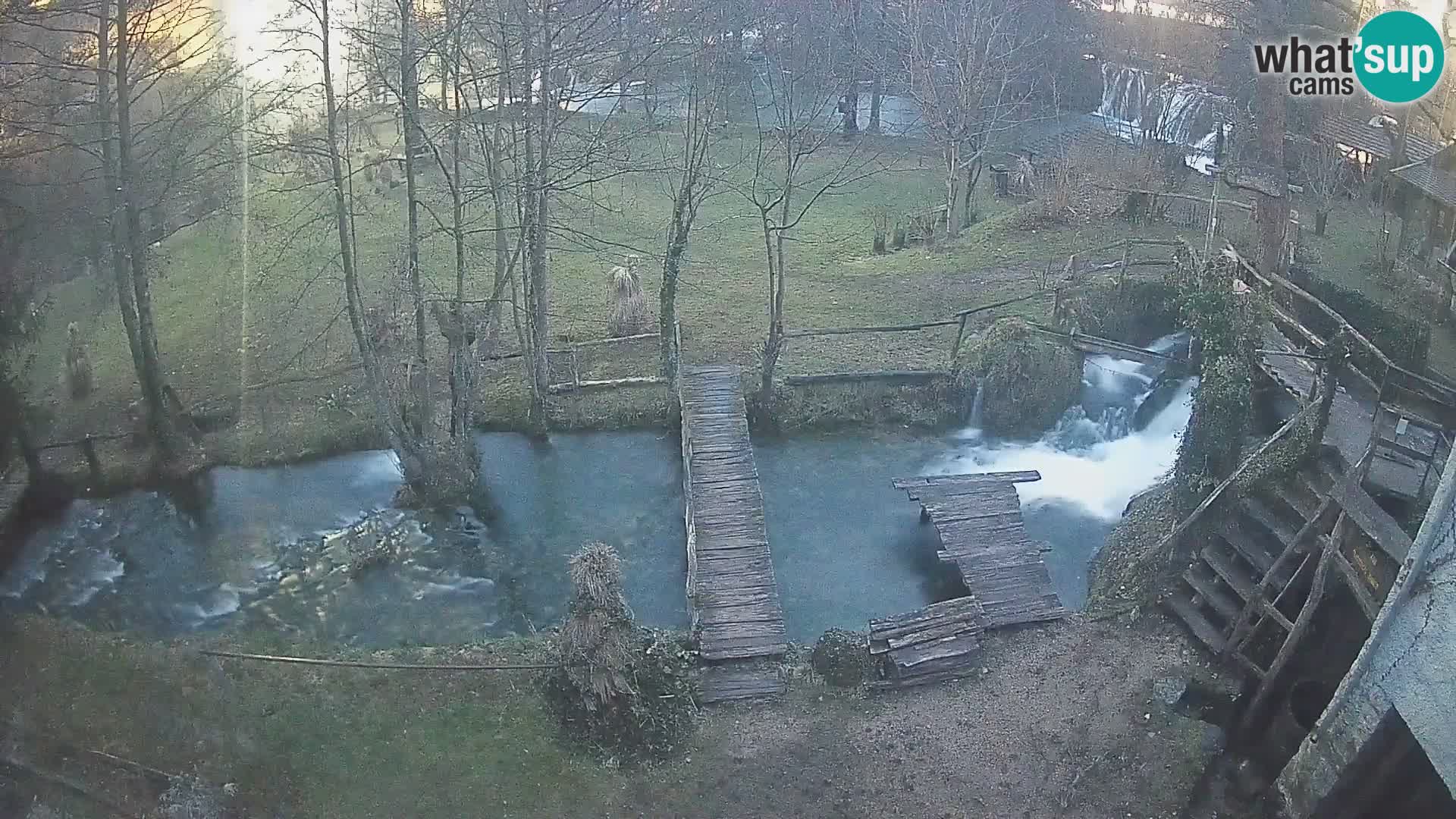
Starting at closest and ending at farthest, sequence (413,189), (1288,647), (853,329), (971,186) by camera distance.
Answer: (1288,647), (413,189), (853,329), (971,186)

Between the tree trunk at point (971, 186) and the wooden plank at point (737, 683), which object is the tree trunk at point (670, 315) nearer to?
the wooden plank at point (737, 683)

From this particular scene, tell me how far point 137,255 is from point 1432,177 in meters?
25.0

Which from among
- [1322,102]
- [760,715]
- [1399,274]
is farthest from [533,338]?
[1322,102]

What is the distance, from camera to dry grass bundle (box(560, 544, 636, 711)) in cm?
1095

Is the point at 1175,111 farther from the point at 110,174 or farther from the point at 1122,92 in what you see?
the point at 110,174

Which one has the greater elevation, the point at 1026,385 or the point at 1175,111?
the point at 1175,111

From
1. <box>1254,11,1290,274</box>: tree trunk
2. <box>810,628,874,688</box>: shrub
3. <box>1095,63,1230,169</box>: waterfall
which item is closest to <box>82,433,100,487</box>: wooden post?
<box>810,628,874,688</box>: shrub

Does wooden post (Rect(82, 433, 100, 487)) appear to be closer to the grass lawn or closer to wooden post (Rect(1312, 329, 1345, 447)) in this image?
the grass lawn

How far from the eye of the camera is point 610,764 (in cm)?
1078

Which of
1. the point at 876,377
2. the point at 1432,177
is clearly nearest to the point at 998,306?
the point at 876,377

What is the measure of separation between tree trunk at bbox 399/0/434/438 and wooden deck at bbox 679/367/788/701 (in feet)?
14.2

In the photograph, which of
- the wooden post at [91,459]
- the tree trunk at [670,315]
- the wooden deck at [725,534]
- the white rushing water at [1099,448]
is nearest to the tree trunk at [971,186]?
the white rushing water at [1099,448]

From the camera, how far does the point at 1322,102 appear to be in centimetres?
2744

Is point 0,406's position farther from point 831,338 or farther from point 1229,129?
point 1229,129
